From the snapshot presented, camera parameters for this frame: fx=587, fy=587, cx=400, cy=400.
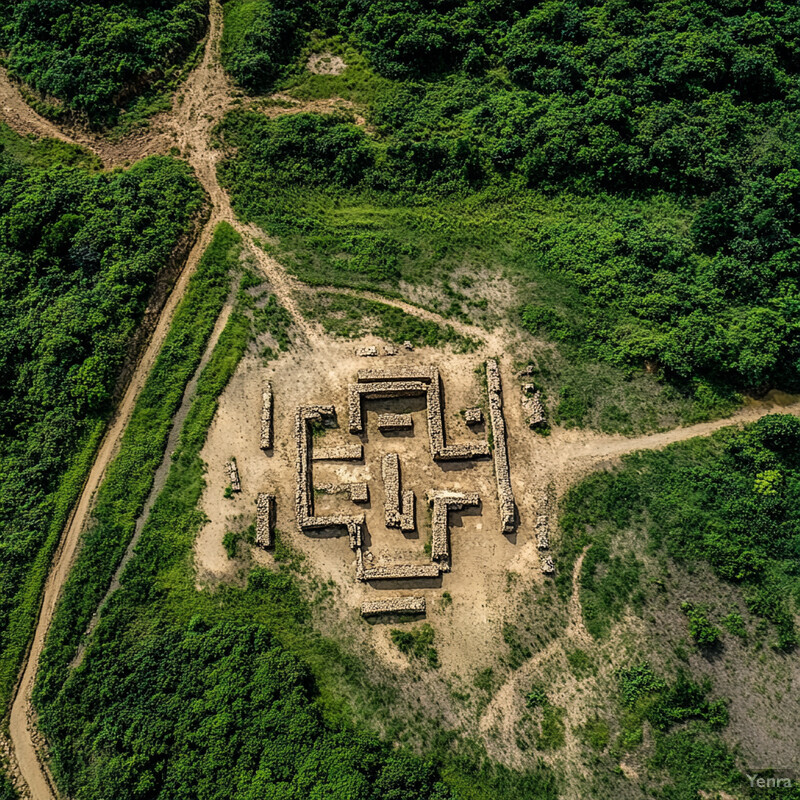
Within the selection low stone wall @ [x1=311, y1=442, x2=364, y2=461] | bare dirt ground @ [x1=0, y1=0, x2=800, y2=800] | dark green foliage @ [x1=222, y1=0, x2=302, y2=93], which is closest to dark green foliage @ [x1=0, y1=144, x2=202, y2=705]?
bare dirt ground @ [x1=0, y1=0, x2=800, y2=800]

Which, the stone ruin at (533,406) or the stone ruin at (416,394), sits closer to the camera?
the stone ruin at (416,394)

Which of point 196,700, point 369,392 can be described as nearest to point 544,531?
point 369,392

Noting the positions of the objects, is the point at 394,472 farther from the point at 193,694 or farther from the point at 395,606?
the point at 193,694

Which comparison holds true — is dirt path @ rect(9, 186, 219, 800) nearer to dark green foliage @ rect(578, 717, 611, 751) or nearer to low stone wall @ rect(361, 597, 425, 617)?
low stone wall @ rect(361, 597, 425, 617)

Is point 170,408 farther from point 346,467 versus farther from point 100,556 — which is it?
point 346,467

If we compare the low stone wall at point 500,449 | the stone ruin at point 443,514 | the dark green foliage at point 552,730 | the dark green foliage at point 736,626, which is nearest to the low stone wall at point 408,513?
the stone ruin at point 443,514

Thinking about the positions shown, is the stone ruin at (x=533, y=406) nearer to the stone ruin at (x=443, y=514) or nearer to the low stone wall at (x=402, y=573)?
the stone ruin at (x=443, y=514)
